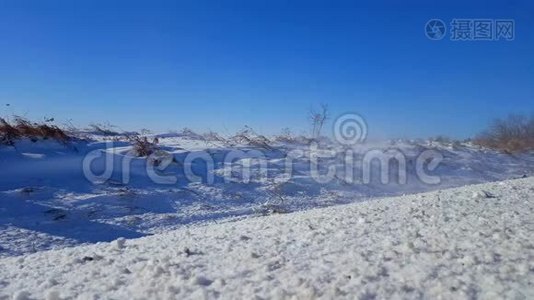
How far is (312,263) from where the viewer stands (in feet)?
8.52

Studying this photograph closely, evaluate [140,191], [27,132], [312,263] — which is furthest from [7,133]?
[312,263]

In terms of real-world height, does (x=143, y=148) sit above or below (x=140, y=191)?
above

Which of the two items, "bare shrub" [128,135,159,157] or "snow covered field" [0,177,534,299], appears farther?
"bare shrub" [128,135,159,157]

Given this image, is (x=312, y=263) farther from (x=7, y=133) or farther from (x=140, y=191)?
(x=7, y=133)

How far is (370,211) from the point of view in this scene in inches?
177

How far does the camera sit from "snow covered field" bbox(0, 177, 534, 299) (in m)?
2.16

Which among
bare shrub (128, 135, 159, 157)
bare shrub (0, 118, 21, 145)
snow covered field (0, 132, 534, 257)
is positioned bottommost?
snow covered field (0, 132, 534, 257)

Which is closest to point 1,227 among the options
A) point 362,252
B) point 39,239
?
point 39,239

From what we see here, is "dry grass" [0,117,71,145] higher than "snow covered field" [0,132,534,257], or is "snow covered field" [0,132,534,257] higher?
"dry grass" [0,117,71,145]

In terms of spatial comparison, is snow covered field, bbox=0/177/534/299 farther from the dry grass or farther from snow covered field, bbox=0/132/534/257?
the dry grass

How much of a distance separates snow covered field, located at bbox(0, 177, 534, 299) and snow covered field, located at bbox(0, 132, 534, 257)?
2002 mm

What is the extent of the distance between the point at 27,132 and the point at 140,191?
9.15 ft

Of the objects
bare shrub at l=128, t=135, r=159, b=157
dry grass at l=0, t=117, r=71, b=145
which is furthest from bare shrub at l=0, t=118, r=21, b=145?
bare shrub at l=128, t=135, r=159, b=157

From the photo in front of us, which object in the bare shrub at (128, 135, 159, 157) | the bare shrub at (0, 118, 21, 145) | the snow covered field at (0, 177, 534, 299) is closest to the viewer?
the snow covered field at (0, 177, 534, 299)
